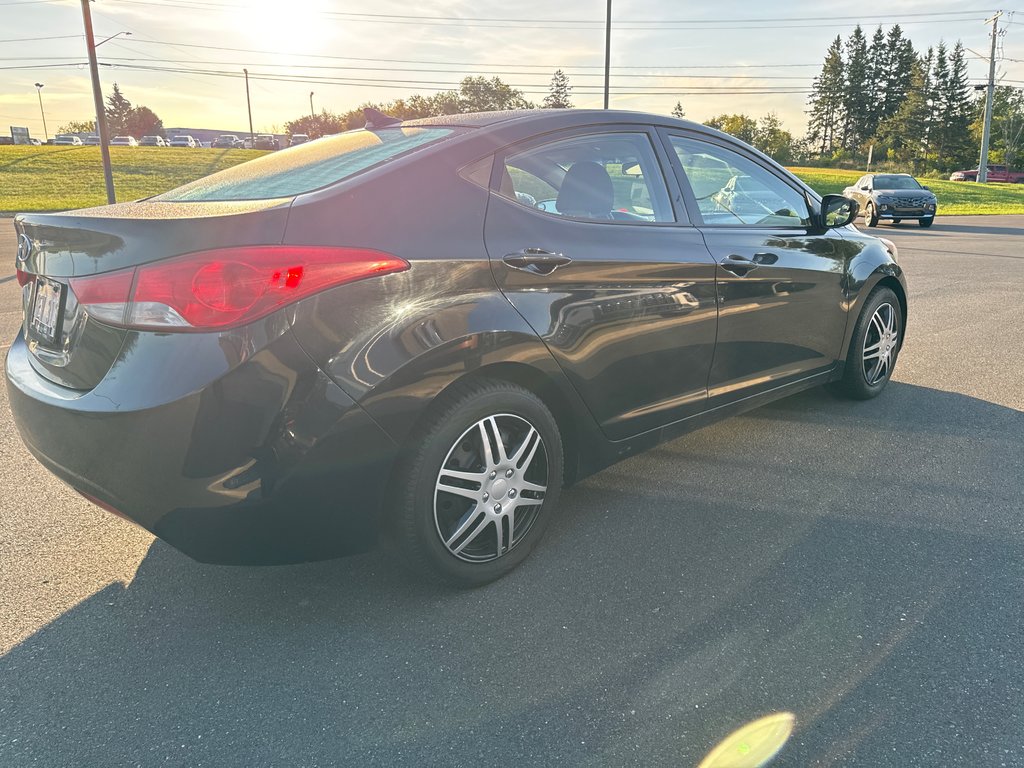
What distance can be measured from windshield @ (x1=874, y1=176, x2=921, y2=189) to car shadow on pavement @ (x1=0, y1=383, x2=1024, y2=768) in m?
22.3

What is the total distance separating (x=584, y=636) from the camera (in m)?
2.41

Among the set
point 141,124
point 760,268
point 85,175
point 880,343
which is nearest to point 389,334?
point 760,268

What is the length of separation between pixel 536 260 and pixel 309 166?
93 centimetres

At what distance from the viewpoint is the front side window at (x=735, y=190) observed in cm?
342

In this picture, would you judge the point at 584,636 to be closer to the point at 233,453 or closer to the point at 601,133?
the point at 233,453

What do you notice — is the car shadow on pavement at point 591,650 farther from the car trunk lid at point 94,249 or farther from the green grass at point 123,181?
the green grass at point 123,181

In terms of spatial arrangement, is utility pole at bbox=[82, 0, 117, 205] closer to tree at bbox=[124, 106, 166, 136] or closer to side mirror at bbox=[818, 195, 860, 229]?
side mirror at bbox=[818, 195, 860, 229]

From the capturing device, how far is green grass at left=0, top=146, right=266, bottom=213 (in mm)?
25547

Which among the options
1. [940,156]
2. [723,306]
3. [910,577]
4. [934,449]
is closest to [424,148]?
[723,306]

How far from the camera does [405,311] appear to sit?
7.41 feet

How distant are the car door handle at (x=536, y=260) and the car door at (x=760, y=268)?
3.10 feet

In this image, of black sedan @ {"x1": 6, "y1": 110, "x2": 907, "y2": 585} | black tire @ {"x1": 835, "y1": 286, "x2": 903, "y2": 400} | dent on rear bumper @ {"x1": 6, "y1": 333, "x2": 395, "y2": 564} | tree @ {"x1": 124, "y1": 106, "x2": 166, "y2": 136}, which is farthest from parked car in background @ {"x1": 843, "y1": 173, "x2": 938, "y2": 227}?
tree @ {"x1": 124, "y1": 106, "x2": 166, "y2": 136}

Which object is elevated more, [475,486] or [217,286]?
[217,286]

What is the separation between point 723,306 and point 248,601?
2.26 m
